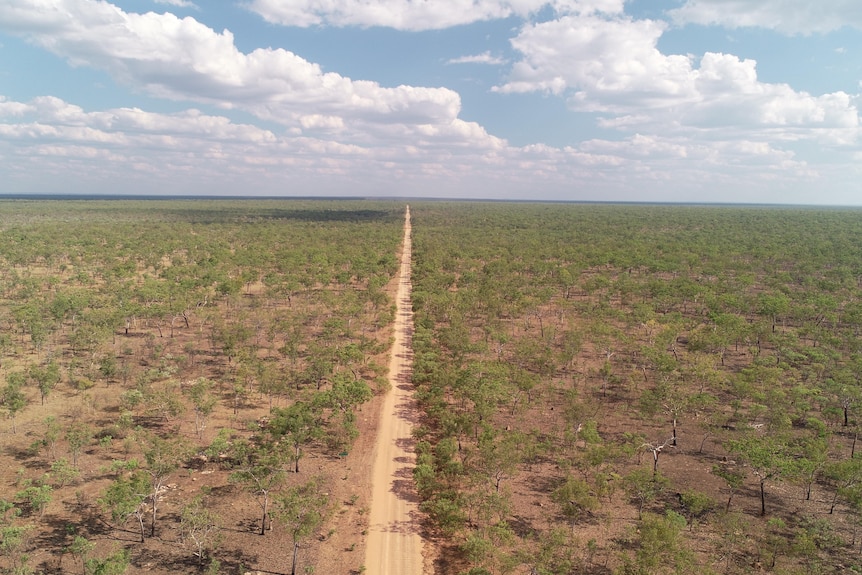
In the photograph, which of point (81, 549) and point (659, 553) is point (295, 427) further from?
point (659, 553)

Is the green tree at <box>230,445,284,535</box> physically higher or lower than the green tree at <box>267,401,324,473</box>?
lower

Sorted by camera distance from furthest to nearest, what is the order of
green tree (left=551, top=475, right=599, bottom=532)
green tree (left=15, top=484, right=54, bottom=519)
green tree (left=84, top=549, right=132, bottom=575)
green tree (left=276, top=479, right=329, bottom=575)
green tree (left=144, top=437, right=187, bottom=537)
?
green tree (left=551, top=475, right=599, bottom=532) → green tree (left=144, top=437, right=187, bottom=537) → green tree (left=15, top=484, right=54, bottom=519) → green tree (left=276, top=479, right=329, bottom=575) → green tree (left=84, top=549, right=132, bottom=575)

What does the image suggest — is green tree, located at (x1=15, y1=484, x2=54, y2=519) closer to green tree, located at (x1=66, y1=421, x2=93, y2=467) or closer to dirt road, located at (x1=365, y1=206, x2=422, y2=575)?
green tree, located at (x1=66, y1=421, x2=93, y2=467)

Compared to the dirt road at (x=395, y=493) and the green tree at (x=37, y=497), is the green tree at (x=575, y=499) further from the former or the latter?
the green tree at (x=37, y=497)

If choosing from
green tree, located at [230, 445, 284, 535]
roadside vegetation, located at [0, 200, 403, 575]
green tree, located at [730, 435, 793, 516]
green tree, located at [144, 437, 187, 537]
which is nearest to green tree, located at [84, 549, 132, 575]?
roadside vegetation, located at [0, 200, 403, 575]

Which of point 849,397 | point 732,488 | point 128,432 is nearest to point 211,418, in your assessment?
point 128,432

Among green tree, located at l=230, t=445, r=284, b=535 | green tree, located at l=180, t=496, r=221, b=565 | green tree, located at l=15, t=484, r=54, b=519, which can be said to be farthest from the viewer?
green tree, located at l=230, t=445, r=284, b=535
